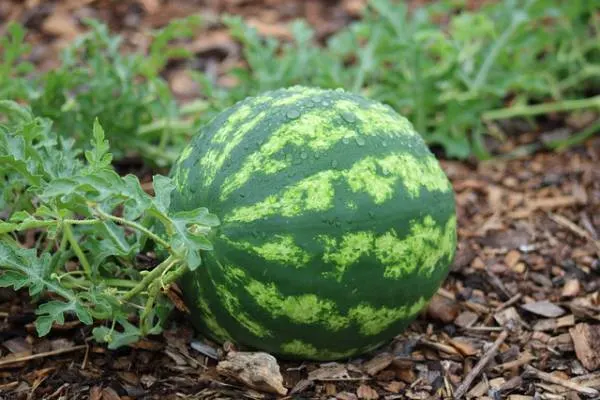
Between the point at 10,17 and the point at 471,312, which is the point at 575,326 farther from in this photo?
the point at 10,17

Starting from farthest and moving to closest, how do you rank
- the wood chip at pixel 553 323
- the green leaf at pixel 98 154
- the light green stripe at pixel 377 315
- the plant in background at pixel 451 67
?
the plant in background at pixel 451 67
the wood chip at pixel 553 323
the light green stripe at pixel 377 315
the green leaf at pixel 98 154

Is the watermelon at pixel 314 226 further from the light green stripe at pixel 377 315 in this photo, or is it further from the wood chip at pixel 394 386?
the wood chip at pixel 394 386

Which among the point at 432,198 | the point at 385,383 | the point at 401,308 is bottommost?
the point at 385,383

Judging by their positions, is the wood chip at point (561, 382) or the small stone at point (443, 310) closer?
the wood chip at point (561, 382)

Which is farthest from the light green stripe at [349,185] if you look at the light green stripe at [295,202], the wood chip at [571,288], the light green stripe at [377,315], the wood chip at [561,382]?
the wood chip at [571,288]

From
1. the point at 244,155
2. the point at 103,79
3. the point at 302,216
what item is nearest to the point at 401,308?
the point at 302,216

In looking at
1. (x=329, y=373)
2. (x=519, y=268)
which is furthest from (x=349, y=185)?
(x=519, y=268)

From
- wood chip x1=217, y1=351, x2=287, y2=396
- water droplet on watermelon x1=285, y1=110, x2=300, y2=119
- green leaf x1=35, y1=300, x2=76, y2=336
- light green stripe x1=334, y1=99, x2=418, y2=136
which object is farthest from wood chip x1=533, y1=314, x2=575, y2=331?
green leaf x1=35, y1=300, x2=76, y2=336
